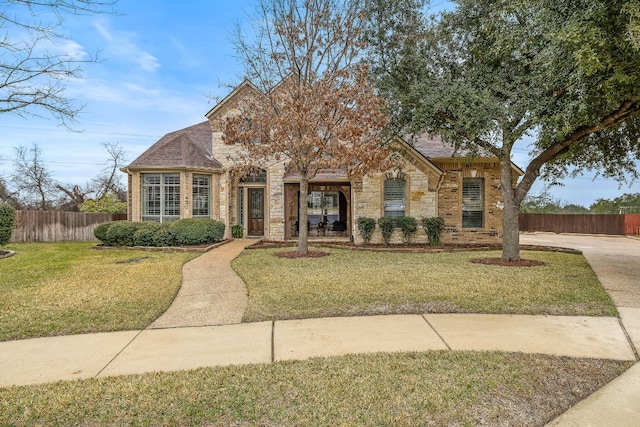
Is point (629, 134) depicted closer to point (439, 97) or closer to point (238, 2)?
point (439, 97)

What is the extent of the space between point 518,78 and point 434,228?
621cm

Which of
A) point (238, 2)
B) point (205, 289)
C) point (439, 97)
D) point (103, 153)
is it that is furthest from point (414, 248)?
A: point (103, 153)

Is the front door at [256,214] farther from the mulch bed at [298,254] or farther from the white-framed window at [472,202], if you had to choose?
the white-framed window at [472,202]

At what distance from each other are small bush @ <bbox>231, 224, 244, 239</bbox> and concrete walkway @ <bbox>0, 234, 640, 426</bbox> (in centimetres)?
1062

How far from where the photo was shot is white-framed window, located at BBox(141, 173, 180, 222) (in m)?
14.9

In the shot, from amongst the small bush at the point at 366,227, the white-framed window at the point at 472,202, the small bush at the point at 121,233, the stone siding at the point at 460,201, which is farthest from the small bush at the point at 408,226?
the small bush at the point at 121,233

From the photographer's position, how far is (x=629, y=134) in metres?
10.7

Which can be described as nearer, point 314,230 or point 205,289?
point 205,289

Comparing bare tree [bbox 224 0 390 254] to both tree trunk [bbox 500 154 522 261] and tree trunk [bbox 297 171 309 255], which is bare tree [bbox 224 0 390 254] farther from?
tree trunk [bbox 500 154 522 261]


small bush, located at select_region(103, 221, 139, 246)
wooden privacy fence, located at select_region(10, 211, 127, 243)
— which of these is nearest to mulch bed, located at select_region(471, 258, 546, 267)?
small bush, located at select_region(103, 221, 139, 246)

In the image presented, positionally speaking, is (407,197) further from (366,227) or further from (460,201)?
(460,201)

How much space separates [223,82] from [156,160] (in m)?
5.25

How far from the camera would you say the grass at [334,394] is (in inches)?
104

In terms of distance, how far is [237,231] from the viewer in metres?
16.2
